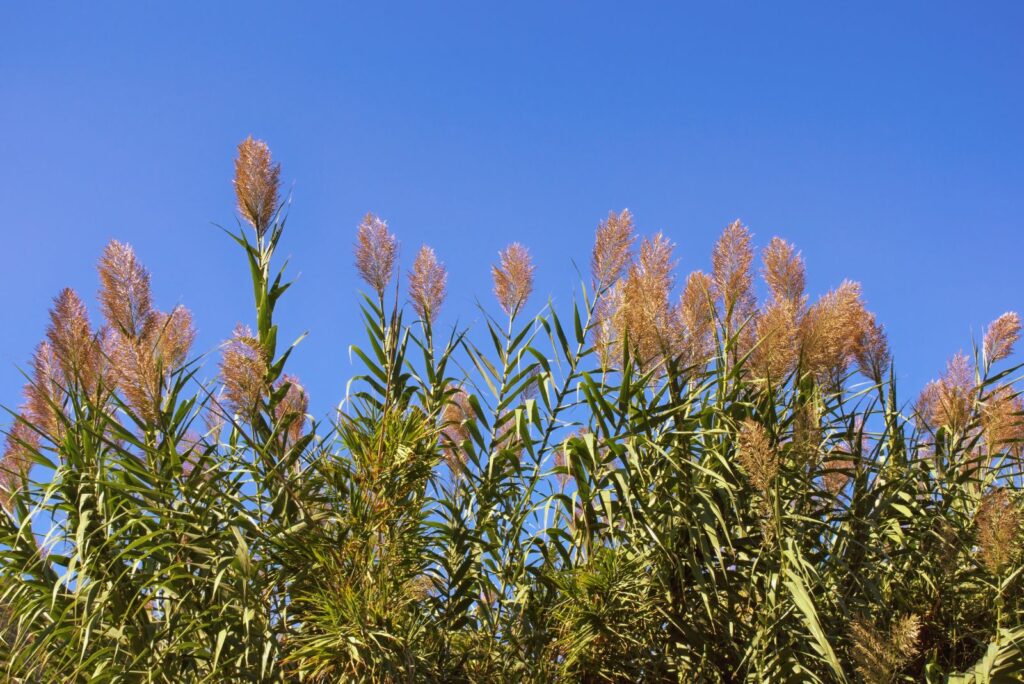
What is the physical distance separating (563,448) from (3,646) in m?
2.07

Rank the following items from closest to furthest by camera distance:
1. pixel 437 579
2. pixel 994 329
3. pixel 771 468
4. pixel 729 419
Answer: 1. pixel 771 468
2. pixel 729 419
3. pixel 437 579
4. pixel 994 329

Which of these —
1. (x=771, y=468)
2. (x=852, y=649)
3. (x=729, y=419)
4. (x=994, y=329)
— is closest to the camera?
(x=771, y=468)

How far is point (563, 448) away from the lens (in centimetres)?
364

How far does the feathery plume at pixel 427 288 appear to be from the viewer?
3846 millimetres

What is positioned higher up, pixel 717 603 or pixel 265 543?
pixel 265 543

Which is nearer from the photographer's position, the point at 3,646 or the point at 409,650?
the point at 409,650

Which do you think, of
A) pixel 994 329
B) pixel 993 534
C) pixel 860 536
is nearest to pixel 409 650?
pixel 860 536

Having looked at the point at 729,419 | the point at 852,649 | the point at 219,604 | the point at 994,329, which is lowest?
the point at 852,649

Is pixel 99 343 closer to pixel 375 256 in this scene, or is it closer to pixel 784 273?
pixel 375 256

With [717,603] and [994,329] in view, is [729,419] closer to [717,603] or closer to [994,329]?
[717,603]

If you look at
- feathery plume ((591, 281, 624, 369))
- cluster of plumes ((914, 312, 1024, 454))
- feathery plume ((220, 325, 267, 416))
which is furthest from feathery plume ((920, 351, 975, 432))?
feathery plume ((220, 325, 267, 416))

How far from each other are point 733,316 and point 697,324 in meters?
0.17

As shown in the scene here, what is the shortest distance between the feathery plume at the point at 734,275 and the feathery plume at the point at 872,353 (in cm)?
50

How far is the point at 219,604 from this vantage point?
10.2 ft
